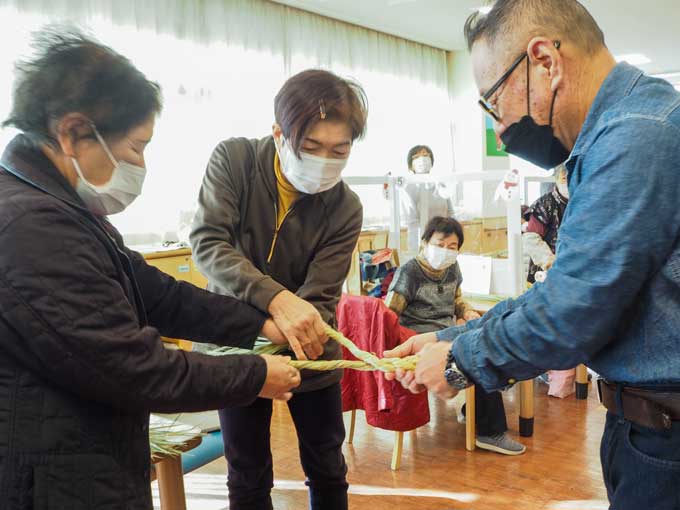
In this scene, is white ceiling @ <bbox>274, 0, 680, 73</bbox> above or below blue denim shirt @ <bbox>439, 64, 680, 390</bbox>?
above

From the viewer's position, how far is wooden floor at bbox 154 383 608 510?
7.77 feet

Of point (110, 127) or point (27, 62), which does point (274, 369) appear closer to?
point (110, 127)

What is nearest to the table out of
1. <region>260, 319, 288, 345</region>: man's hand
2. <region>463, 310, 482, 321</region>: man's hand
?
<region>260, 319, 288, 345</region>: man's hand

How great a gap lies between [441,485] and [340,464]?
1161 mm

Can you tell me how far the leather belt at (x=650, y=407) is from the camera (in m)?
0.92

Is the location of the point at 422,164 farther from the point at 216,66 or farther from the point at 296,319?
the point at 296,319

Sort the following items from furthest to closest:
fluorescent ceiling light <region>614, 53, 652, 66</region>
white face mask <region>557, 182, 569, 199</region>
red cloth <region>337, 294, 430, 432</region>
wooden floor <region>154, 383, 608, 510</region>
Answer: fluorescent ceiling light <region>614, 53, 652, 66</region>
white face mask <region>557, 182, 569, 199</region>
red cloth <region>337, 294, 430, 432</region>
wooden floor <region>154, 383, 608, 510</region>

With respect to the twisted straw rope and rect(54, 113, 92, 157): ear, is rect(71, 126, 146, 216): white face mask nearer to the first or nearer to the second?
rect(54, 113, 92, 157): ear

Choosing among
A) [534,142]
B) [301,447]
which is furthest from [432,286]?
[534,142]

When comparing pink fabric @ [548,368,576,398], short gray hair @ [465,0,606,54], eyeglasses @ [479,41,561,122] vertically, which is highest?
short gray hair @ [465,0,606,54]

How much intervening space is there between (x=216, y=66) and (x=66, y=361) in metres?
4.62

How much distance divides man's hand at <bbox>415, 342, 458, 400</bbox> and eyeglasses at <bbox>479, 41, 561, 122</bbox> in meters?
0.45

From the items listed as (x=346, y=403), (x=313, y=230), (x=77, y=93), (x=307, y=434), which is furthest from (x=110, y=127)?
(x=346, y=403)

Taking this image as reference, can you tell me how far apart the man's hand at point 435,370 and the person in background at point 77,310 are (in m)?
0.36
